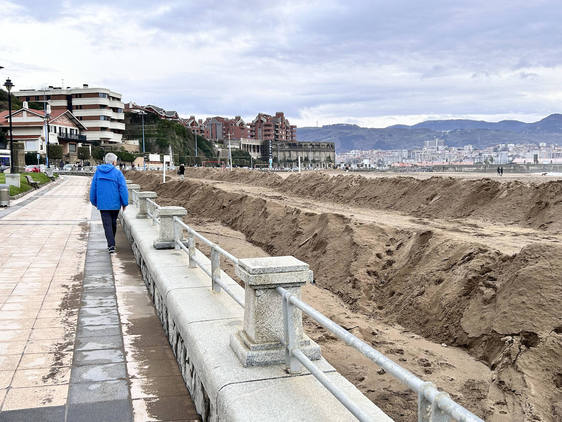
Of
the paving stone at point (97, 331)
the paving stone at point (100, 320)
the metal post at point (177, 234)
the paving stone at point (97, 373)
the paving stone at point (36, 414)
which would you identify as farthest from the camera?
the metal post at point (177, 234)

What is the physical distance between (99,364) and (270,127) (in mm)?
179460

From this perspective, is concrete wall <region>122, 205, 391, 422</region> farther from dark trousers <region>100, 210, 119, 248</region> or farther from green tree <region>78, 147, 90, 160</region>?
green tree <region>78, 147, 90, 160</region>

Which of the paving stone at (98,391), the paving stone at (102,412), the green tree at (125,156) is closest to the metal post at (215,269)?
the paving stone at (98,391)

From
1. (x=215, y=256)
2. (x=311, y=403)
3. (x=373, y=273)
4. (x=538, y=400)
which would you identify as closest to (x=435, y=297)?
(x=373, y=273)

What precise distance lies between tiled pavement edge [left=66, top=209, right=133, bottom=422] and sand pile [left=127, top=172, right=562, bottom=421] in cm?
292

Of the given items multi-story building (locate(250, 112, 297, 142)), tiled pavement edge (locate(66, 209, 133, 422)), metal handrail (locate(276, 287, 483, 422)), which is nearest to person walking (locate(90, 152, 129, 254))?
tiled pavement edge (locate(66, 209, 133, 422))

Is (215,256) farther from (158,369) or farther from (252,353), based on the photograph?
(252,353)

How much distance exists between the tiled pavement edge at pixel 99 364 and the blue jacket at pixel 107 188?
7.29 feet

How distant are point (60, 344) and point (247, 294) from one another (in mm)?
2524

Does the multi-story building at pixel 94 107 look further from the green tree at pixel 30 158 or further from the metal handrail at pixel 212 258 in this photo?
the metal handrail at pixel 212 258

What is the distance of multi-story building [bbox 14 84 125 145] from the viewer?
100250mm

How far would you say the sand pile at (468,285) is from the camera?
4.62 m

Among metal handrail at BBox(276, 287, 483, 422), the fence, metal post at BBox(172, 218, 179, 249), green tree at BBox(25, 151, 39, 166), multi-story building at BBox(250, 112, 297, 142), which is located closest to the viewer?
metal handrail at BBox(276, 287, 483, 422)

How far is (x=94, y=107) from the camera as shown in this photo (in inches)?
3976
